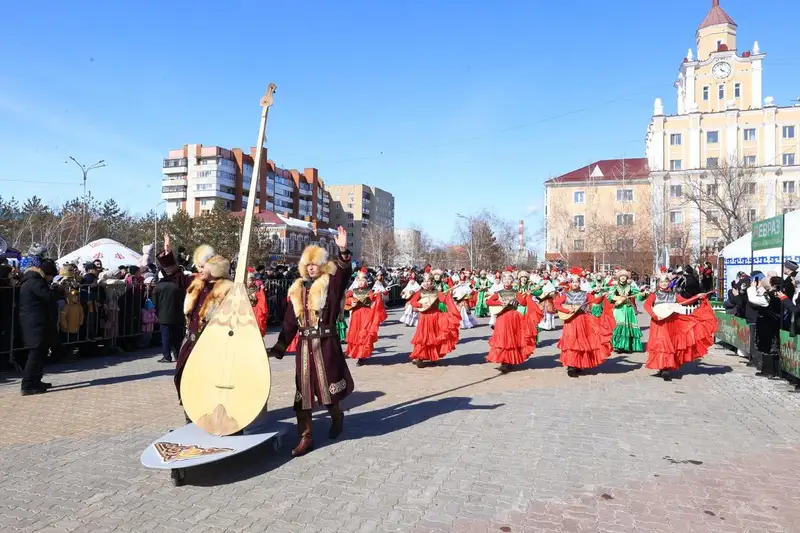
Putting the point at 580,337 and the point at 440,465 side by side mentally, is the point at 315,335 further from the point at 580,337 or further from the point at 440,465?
the point at 580,337

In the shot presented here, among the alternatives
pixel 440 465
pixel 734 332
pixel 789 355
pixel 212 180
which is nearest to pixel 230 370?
pixel 440 465

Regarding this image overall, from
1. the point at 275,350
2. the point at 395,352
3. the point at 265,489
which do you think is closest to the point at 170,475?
the point at 265,489

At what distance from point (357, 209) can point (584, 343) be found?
120 metres

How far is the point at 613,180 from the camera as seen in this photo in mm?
65562

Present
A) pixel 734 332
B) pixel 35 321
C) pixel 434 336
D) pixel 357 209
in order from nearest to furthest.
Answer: pixel 35 321
pixel 434 336
pixel 734 332
pixel 357 209

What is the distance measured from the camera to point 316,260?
5.55 m

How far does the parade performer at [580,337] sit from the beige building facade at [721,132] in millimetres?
49061

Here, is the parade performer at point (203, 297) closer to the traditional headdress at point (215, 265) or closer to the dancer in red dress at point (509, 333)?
the traditional headdress at point (215, 265)

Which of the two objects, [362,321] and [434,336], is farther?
[362,321]

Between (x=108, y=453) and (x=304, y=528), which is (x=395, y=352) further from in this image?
(x=304, y=528)

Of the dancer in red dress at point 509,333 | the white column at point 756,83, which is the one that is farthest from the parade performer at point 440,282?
the white column at point 756,83

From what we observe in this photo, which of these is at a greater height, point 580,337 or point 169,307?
point 169,307

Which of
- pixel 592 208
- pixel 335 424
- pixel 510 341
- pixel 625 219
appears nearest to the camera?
pixel 335 424

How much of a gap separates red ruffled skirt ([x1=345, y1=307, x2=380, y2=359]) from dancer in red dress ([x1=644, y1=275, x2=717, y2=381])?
476cm
